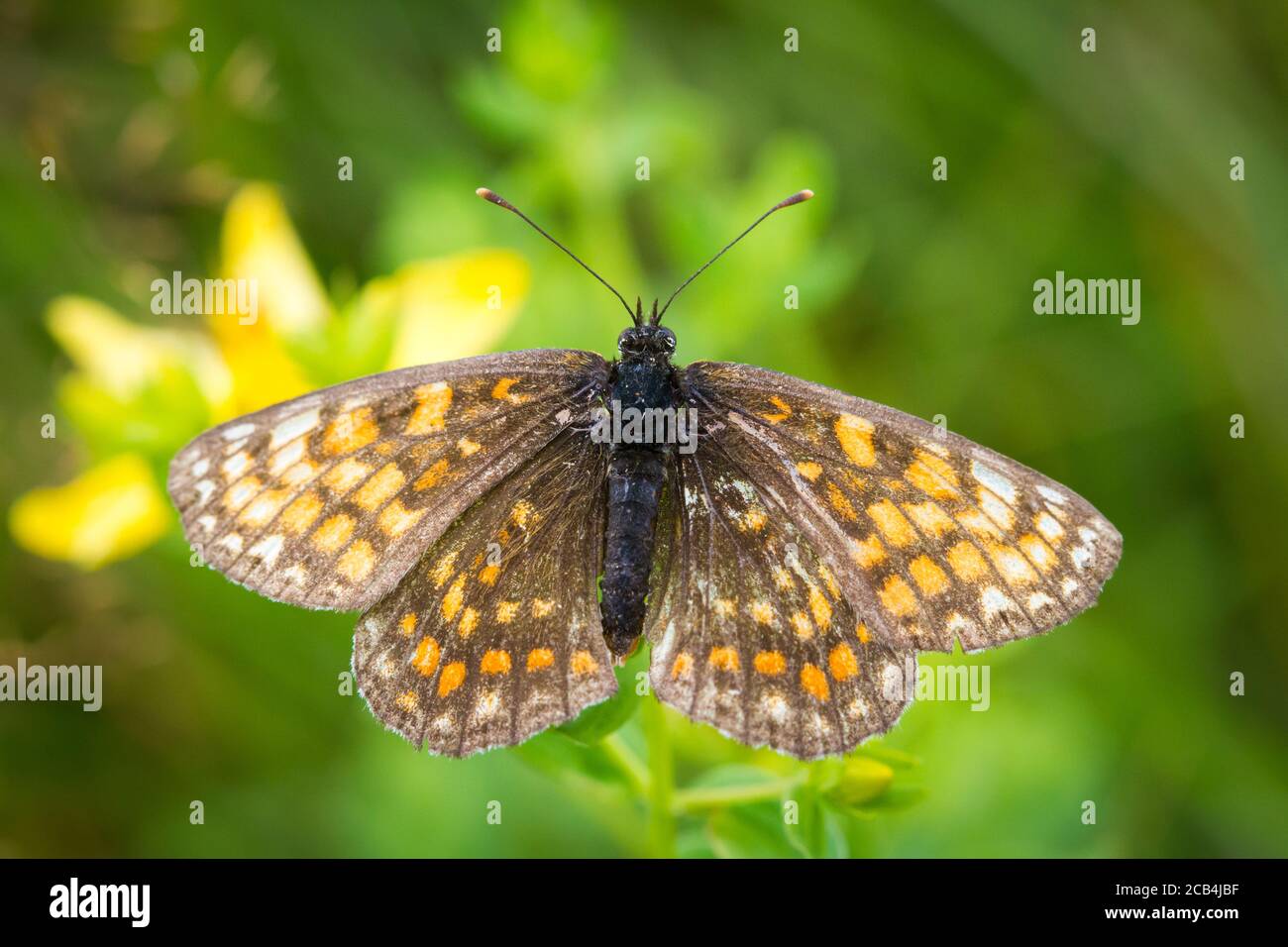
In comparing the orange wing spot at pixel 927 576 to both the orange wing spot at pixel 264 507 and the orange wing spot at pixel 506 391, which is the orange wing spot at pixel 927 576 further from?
the orange wing spot at pixel 264 507

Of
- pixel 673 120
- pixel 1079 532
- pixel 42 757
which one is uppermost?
pixel 673 120

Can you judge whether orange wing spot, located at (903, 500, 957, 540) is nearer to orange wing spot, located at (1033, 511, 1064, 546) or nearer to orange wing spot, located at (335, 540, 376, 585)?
orange wing spot, located at (1033, 511, 1064, 546)

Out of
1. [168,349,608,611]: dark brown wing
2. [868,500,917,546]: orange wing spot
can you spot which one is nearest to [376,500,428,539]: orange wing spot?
[168,349,608,611]: dark brown wing

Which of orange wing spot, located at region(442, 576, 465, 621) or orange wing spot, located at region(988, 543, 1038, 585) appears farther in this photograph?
orange wing spot, located at region(442, 576, 465, 621)

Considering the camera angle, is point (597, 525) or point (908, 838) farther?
point (908, 838)

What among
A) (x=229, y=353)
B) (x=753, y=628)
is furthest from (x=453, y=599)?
(x=229, y=353)
